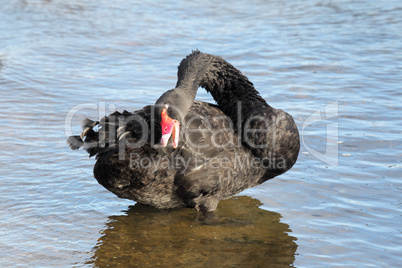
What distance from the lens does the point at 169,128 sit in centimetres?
402

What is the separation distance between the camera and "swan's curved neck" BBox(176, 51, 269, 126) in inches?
207

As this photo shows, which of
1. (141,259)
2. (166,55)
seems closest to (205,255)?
(141,259)

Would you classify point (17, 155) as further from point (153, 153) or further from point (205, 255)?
point (205, 255)

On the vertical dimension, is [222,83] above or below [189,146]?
above

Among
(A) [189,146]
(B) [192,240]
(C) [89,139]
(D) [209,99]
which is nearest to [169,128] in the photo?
(A) [189,146]

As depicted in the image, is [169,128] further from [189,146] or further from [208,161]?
[208,161]

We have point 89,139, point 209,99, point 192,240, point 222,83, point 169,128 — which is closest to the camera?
point 169,128

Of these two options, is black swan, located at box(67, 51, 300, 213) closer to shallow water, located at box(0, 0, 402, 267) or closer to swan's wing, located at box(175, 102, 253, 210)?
swan's wing, located at box(175, 102, 253, 210)

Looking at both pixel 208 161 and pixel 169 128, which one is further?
pixel 208 161

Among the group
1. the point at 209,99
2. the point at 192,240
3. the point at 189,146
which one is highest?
the point at 209,99

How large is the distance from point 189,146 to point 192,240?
0.80m

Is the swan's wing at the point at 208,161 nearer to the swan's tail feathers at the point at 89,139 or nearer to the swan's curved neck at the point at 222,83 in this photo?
the swan's curved neck at the point at 222,83

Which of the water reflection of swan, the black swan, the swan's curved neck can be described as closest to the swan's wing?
the black swan

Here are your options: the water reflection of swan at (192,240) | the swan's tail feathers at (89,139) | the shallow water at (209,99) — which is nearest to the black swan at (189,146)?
the swan's tail feathers at (89,139)
